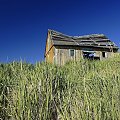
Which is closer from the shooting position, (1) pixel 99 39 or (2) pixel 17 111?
(2) pixel 17 111

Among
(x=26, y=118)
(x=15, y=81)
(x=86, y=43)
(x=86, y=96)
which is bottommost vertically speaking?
(x=26, y=118)

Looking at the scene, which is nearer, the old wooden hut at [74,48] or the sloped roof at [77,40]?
the old wooden hut at [74,48]

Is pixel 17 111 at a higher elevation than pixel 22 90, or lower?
lower

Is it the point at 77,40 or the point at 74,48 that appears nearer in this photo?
the point at 74,48

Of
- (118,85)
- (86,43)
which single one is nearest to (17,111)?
(118,85)

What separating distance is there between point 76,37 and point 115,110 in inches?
1267

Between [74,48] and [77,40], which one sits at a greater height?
[77,40]

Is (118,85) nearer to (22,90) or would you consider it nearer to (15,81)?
(22,90)

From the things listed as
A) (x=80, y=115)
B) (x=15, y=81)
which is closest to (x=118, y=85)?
(x=80, y=115)

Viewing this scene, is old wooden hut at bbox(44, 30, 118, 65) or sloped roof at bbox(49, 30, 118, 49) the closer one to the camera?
old wooden hut at bbox(44, 30, 118, 65)

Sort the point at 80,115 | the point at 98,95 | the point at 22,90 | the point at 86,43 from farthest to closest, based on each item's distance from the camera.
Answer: the point at 86,43 < the point at 22,90 < the point at 98,95 < the point at 80,115

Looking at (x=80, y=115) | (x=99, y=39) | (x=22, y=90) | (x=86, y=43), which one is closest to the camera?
(x=80, y=115)

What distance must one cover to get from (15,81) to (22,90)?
35.9 inches

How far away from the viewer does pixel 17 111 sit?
10.7ft
